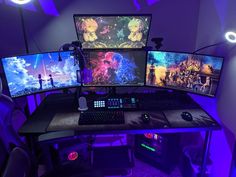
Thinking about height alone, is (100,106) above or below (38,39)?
below

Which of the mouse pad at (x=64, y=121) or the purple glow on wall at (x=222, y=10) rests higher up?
the purple glow on wall at (x=222, y=10)

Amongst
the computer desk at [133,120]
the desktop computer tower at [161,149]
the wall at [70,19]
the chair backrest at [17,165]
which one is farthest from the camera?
the wall at [70,19]

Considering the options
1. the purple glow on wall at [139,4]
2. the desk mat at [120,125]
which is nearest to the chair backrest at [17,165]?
the desk mat at [120,125]

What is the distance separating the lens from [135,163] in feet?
6.90

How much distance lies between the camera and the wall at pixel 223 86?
151cm

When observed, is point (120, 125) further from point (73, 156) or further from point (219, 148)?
point (219, 148)

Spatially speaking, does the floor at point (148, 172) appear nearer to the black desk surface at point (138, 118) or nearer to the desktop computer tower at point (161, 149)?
the desktop computer tower at point (161, 149)

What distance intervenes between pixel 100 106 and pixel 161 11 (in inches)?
40.8

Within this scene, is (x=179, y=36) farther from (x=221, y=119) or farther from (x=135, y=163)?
(x=135, y=163)

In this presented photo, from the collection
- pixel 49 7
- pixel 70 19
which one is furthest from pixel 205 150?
pixel 49 7

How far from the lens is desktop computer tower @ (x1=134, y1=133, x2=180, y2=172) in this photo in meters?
1.91

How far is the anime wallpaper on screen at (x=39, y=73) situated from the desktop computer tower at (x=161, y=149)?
784 mm

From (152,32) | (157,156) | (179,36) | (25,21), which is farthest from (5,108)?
(179,36)

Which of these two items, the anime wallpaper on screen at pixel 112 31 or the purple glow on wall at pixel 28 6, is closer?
the anime wallpaper on screen at pixel 112 31
